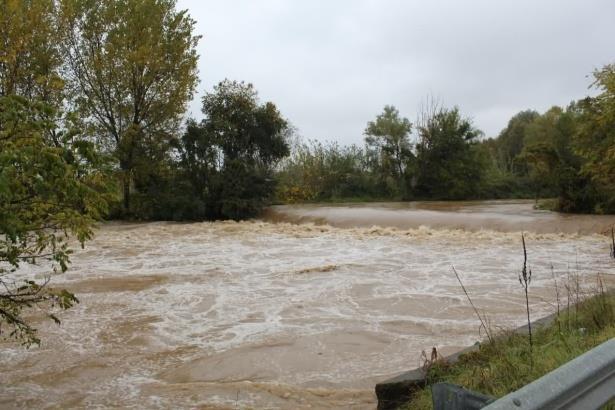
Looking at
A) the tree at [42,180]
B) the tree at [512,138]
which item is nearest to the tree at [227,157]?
the tree at [42,180]

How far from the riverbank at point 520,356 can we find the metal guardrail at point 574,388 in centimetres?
97

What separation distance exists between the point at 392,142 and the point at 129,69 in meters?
15.3

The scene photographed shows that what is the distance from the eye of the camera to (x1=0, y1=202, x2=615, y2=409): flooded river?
494cm

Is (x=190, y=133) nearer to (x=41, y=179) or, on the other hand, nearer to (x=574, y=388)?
(x=41, y=179)

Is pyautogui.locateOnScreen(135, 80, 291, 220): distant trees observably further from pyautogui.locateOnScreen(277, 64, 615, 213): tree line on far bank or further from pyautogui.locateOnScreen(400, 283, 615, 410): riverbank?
pyautogui.locateOnScreen(400, 283, 615, 410): riverbank

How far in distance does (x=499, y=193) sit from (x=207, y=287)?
24.1 metres

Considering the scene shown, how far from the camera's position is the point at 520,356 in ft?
11.8

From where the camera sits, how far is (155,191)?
24141mm

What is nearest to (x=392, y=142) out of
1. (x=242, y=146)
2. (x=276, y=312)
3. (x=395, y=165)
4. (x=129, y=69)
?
(x=395, y=165)

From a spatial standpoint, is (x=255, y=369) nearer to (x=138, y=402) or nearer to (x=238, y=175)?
(x=138, y=402)

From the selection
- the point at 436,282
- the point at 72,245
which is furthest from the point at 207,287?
the point at 72,245

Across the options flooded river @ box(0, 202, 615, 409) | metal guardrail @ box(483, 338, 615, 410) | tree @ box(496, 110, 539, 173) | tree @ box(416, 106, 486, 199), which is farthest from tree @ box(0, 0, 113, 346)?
tree @ box(496, 110, 539, 173)

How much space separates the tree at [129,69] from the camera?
23344mm

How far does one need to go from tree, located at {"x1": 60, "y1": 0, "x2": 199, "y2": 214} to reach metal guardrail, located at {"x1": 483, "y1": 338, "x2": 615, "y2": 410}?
896 inches
